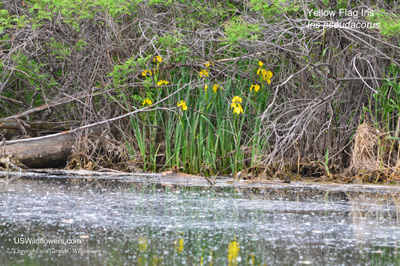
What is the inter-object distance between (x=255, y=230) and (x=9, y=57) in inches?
210

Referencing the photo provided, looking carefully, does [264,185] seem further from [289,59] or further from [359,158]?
[289,59]

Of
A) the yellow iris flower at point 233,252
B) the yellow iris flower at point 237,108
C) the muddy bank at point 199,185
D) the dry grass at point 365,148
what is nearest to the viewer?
the yellow iris flower at point 233,252

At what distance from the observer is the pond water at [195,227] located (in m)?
2.96

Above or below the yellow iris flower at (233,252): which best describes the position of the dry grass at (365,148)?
above

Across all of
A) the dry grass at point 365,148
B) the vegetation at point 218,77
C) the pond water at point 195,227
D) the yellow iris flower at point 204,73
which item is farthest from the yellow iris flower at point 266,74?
the pond water at point 195,227

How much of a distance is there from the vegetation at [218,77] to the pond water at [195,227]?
161cm

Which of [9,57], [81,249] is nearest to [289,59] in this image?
[9,57]

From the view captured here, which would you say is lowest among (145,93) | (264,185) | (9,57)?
(264,185)

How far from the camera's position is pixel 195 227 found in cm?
376

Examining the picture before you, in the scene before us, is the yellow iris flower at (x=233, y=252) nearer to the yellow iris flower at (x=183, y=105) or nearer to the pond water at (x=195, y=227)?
the pond water at (x=195, y=227)

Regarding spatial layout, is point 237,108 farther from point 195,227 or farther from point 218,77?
point 195,227

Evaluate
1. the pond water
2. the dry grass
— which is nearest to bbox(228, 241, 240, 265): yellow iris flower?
the pond water

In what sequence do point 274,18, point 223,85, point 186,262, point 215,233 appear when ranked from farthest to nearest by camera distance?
point 223,85 < point 274,18 < point 215,233 < point 186,262

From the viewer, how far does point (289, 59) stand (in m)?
7.51
